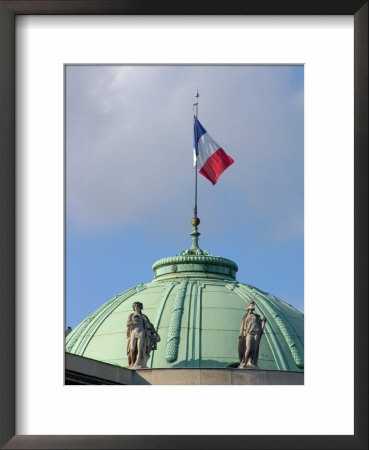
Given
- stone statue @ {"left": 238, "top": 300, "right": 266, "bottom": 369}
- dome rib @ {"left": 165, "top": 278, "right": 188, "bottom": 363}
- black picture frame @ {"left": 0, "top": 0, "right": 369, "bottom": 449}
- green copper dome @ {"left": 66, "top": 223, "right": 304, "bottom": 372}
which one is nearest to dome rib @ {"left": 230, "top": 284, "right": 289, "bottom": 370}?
green copper dome @ {"left": 66, "top": 223, "right": 304, "bottom": 372}

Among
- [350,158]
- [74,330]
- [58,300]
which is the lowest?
[74,330]

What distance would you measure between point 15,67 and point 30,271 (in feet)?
6.23

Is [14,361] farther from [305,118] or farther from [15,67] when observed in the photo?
[305,118]

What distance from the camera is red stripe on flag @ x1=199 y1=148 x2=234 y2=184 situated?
34062 mm

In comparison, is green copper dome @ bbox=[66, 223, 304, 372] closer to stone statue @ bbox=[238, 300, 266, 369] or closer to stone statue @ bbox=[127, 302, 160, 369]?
stone statue @ bbox=[238, 300, 266, 369]

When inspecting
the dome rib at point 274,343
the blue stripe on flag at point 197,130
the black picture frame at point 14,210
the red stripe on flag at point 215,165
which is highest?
the blue stripe on flag at point 197,130

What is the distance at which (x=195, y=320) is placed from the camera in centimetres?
4422

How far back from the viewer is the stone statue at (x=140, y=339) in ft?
116

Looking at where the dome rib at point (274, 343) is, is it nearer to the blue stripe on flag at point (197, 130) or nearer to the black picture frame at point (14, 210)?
the blue stripe on flag at point (197, 130)

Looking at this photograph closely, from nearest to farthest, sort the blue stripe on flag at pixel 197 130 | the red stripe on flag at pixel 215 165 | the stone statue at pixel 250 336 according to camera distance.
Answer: the red stripe on flag at pixel 215 165 < the stone statue at pixel 250 336 < the blue stripe on flag at pixel 197 130

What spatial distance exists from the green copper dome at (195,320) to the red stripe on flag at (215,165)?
9309mm

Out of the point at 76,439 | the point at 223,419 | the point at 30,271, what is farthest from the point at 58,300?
the point at 223,419

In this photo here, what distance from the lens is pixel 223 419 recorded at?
860 centimetres

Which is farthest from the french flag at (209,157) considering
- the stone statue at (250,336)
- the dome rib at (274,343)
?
the dome rib at (274,343)
